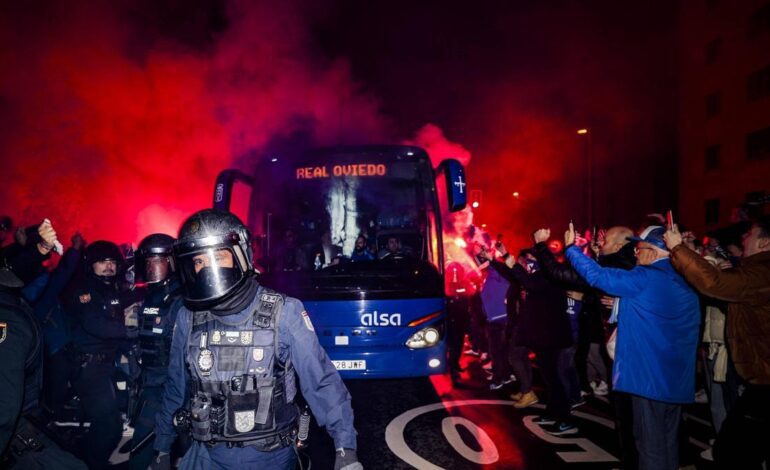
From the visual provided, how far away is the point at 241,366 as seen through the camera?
86.0 inches

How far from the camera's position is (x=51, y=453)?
7.93ft

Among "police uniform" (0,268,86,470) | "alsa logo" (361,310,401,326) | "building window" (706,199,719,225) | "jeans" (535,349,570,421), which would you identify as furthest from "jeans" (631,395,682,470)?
"building window" (706,199,719,225)

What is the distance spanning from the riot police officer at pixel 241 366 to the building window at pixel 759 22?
88.9 feet

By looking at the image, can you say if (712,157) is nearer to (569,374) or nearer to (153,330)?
(569,374)

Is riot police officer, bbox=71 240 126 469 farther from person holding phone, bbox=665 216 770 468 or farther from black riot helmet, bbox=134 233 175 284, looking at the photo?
person holding phone, bbox=665 216 770 468

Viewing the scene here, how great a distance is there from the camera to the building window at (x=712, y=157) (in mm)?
24180

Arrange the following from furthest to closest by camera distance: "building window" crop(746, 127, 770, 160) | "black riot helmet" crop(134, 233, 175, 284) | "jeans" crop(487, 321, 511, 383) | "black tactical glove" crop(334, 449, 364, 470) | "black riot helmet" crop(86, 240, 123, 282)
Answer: "building window" crop(746, 127, 770, 160) → "jeans" crop(487, 321, 511, 383) → "black riot helmet" crop(86, 240, 123, 282) → "black riot helmet" crop(134, 233, 175, 284) → "black tactical glove" crop(334, 449, 364, 470)

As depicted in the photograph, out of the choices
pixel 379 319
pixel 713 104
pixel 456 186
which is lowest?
pixel 379 319

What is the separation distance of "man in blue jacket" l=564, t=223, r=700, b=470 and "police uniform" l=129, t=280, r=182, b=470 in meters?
3.30

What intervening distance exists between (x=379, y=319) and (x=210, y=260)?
2.98 m

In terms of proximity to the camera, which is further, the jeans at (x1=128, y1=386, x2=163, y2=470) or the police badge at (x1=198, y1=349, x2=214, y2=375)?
the jeans at (x1=128, y1=386, x2=163, y2=470)

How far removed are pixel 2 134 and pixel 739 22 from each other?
1229 inches

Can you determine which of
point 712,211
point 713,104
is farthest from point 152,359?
point 713,104

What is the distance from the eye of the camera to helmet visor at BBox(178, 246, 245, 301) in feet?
7.22
